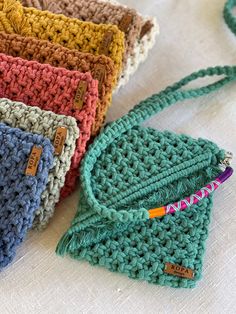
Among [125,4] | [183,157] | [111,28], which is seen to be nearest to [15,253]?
[183,157]

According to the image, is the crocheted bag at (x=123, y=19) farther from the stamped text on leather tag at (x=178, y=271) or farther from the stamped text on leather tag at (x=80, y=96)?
the stamped text on leather tag at (x=178, y=271)

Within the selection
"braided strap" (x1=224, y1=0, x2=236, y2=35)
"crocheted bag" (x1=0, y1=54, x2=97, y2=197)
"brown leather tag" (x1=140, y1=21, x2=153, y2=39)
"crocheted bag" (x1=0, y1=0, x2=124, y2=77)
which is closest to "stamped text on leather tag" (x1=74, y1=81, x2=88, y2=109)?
"crocheted bag" (x1=0, y1=54, x2=97, y2=197)

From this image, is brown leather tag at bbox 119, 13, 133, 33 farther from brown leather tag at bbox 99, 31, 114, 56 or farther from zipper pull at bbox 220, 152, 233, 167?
zipper pull at bbox 220, 152, 233, 167

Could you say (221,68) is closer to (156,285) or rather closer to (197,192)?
(197,192)

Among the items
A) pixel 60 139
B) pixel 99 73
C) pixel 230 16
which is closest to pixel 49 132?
pixel 60 139

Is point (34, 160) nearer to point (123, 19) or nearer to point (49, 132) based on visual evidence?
point (49, 132)

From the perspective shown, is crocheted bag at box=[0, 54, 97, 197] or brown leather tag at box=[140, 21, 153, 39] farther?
brown leather tag at box=[140, 21, 153, 39]

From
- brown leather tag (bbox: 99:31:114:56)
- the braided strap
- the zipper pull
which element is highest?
the braided strap
